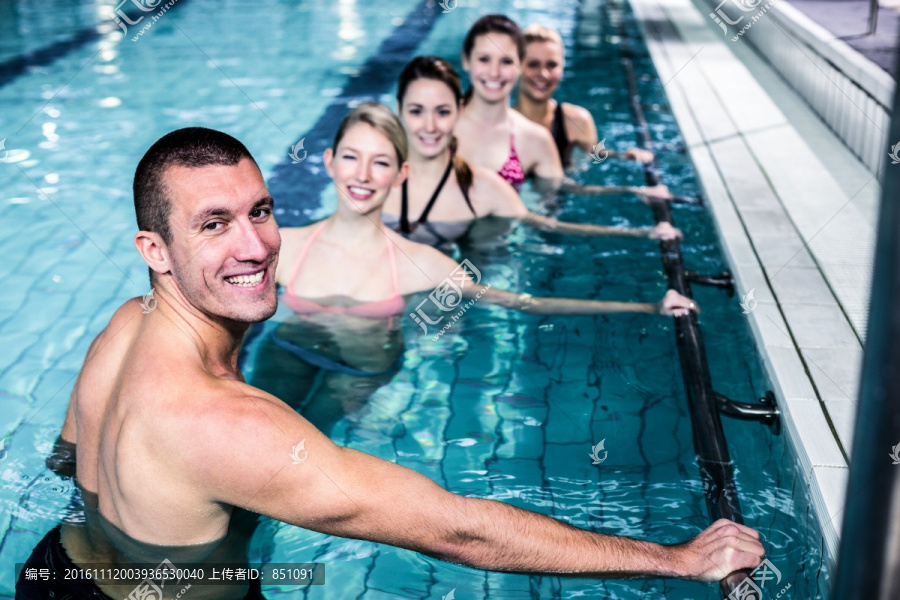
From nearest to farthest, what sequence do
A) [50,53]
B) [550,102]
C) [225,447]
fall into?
[225,447], [550,102], [50,53]

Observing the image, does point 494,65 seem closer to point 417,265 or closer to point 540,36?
point 540,36

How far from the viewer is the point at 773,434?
2840mm

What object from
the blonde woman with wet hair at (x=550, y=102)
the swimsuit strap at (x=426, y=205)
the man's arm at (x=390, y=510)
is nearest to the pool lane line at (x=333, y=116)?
the swimsuit strap at (x=426, y=205)

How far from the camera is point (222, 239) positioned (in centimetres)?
189

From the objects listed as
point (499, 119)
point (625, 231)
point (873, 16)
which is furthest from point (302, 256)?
point (873, 16)

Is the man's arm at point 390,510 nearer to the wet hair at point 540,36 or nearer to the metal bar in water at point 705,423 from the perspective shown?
the metal bar in water at point 705,423

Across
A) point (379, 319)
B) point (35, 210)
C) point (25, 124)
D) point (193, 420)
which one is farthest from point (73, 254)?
point (193, 420)

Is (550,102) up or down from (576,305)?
up

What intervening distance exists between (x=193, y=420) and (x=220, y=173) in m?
0.57

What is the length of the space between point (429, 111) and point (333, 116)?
3.53 metres

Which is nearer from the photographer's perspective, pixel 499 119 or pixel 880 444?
pixel 880 444

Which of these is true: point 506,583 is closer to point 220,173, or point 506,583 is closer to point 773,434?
point 773,434

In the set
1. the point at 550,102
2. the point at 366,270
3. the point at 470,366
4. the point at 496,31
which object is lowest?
the point at 470,366

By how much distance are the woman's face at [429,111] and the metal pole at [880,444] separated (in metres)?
3.40
